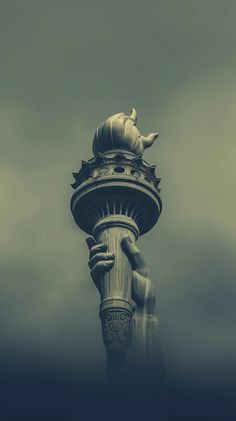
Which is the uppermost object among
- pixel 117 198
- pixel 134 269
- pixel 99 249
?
pixel 117 198

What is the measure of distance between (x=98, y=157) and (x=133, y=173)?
2.41 metres

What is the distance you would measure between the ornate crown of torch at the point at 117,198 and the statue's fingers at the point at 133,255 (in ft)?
0.90

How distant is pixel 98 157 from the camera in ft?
157

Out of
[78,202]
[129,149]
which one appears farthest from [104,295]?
[129,149]

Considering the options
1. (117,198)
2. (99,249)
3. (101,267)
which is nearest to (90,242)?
(99,249)

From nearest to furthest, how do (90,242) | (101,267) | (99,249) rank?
(101,267) < (99,249) < (90,242)

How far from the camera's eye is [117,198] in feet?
155

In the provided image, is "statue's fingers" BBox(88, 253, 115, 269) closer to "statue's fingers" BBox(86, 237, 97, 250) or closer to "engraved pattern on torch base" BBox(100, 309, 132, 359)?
"statue's fingers" BBox(86, 237, 97, 250)

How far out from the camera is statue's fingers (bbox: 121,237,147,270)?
4556cm

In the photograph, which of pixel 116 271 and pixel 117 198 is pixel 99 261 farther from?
pixel 117 198

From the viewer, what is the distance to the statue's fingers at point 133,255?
45.6 metres

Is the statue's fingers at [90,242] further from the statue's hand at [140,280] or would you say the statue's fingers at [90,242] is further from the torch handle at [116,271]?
the statue's hand at [140,280]

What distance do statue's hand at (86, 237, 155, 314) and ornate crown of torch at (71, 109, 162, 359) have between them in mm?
354

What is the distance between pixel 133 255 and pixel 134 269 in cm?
94
